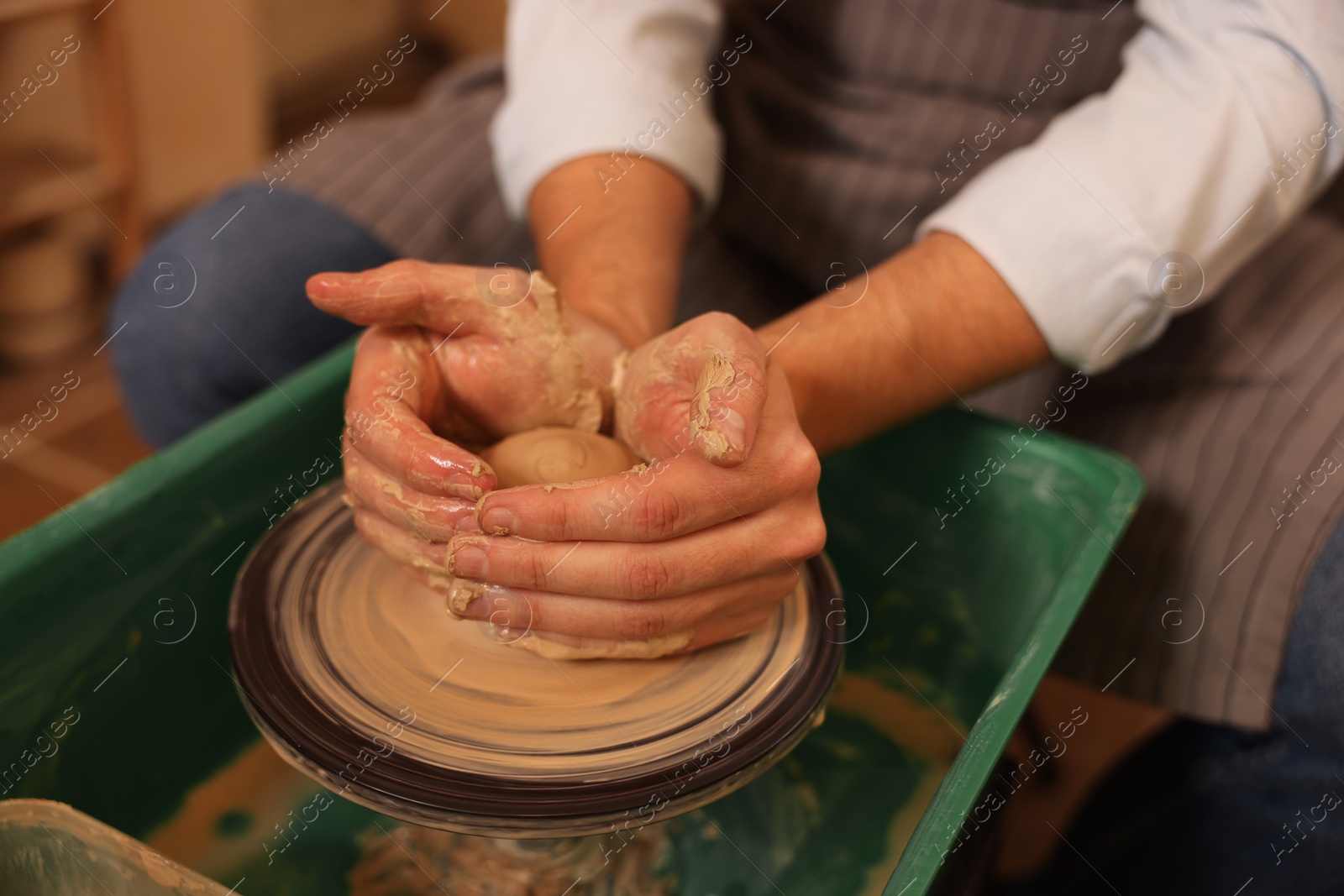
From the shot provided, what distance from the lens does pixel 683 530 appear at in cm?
68

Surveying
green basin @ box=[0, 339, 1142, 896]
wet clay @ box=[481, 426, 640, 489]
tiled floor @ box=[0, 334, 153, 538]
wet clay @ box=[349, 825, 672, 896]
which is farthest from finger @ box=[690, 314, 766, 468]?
tiled floor @ box=[0, 334, 153, 538]

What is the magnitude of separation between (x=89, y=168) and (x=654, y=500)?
7.18ft

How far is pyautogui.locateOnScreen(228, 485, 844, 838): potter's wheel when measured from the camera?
25.6 inches

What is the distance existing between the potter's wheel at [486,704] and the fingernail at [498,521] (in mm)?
138

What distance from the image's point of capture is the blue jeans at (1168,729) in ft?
2.84

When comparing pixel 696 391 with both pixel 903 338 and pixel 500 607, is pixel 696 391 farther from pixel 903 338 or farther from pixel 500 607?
pixel 903 338

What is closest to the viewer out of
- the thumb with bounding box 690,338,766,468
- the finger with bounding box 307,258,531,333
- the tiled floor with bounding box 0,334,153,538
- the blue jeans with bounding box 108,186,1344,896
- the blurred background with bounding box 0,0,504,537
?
the thumb with bounding box 690,338,766,468

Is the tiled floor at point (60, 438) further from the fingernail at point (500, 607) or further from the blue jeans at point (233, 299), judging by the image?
the fingernail at point (500, 607)

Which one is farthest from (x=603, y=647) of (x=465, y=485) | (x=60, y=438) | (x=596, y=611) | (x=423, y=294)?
(x=60, y=438)

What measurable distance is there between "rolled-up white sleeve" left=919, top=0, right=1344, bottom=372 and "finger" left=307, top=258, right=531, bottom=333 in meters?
0.42

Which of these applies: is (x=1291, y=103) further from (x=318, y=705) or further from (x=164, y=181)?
(x=164, y=181)

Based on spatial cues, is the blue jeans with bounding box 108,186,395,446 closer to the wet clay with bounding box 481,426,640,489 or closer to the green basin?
the green basin

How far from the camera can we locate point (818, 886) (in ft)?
2.90

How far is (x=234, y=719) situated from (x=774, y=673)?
522 mm
